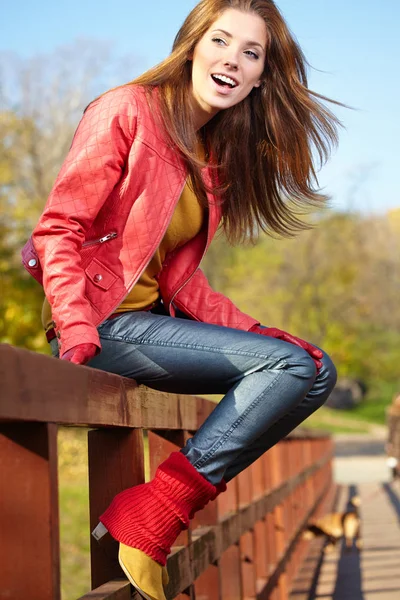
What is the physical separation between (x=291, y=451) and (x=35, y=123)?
510 inches

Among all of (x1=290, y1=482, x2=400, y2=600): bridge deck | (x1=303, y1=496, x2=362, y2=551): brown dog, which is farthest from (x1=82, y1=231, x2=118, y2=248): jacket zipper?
(x1=303, y1=496, x2=362, y2=551): brown dog

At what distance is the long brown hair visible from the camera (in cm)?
296

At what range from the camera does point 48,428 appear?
5.76 ft

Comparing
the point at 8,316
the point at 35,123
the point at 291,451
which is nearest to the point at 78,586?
the point at 291,451

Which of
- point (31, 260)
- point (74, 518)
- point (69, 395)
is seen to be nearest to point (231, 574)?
point (31, 260)

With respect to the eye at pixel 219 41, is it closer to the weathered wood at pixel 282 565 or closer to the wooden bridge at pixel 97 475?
the wooden bridge at pixel 97 475

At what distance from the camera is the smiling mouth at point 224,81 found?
290cm

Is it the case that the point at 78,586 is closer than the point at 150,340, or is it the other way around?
the point at 150,340

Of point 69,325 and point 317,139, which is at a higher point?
point 317,139

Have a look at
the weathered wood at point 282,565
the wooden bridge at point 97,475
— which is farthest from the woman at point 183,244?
the weathered wood at point 282,565

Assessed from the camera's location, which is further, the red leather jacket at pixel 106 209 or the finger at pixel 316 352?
the finger at pixel 316 352

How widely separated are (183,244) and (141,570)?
94 centimetres

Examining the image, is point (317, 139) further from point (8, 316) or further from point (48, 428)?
point (8, 316)

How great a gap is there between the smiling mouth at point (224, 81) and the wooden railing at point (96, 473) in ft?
2.80
